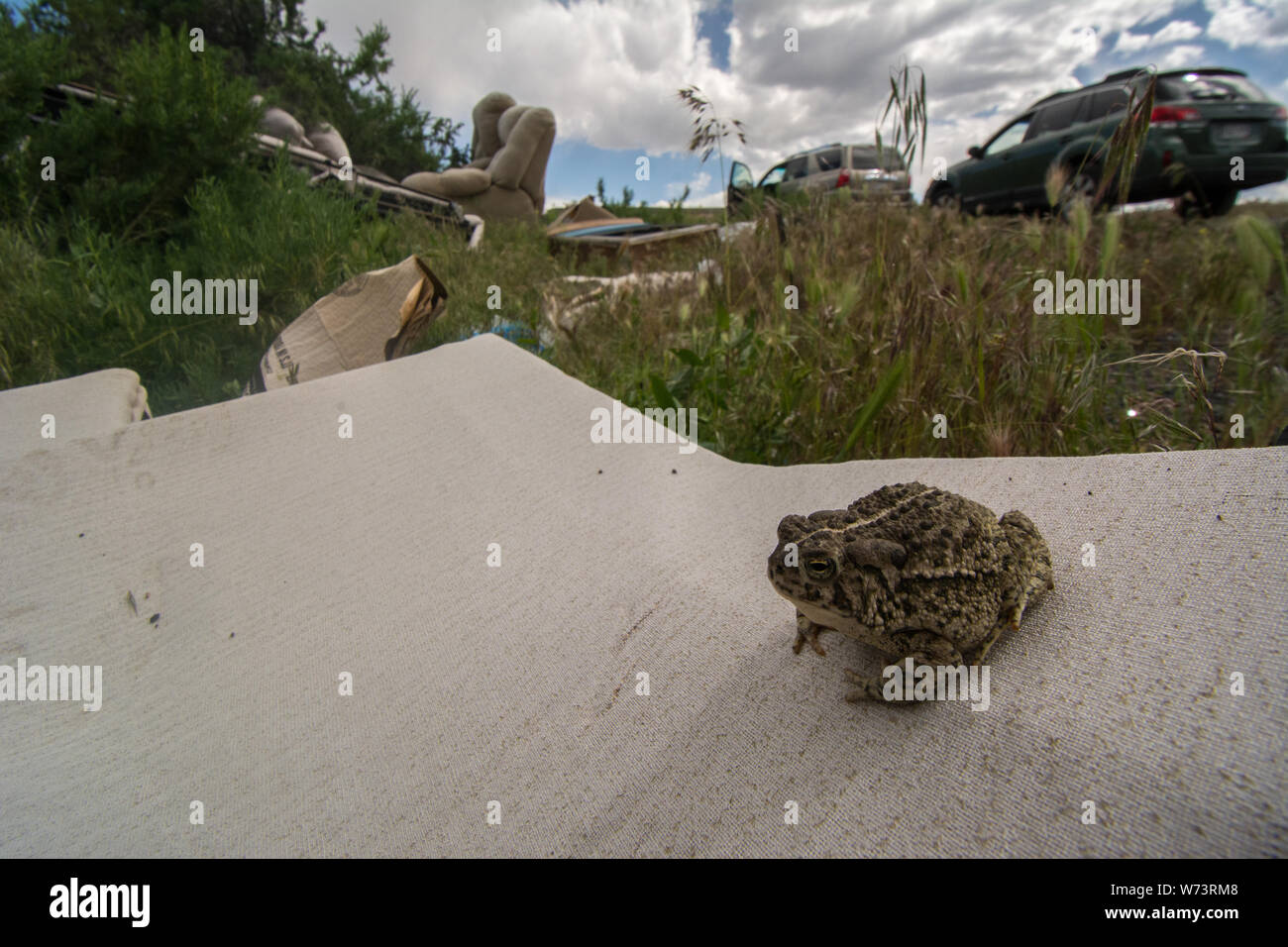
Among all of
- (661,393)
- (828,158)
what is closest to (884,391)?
(661,393)

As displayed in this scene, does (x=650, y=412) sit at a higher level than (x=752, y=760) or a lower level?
higher

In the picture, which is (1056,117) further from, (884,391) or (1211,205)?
(884,391)

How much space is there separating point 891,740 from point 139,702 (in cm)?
172

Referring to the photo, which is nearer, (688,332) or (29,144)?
(688,332)

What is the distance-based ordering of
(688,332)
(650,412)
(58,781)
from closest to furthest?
(58,781)
(650,412)
(688,332)

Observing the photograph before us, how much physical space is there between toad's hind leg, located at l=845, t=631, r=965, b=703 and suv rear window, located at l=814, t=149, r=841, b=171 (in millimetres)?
14085

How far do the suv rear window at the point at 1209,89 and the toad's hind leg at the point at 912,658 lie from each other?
26.0ft

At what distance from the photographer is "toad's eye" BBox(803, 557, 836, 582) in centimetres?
110

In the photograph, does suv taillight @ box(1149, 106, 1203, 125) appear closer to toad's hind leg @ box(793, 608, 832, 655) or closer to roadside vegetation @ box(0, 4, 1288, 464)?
roadside vegetation @ box(0, 4, 1288, 464)

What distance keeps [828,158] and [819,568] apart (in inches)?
586

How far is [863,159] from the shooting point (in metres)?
12.1


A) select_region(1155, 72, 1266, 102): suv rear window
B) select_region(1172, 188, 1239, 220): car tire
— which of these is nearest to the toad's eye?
select_region(1172, 188, 1239, 220): car tire
